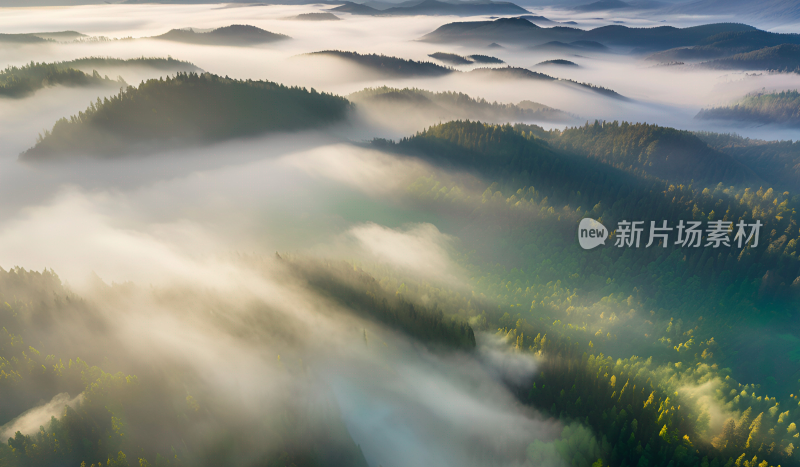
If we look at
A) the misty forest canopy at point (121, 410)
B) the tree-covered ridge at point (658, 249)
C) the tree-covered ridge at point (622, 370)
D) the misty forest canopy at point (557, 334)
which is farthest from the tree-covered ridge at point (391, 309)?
the tree-covered ridge at point (658, 249)

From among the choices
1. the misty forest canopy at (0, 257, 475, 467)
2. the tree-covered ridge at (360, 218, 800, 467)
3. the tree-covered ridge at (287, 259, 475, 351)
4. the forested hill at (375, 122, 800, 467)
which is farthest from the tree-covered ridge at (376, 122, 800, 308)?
the misty forest canopy at (0, 257, 475, 467)

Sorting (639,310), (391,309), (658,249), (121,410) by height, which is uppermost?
(121,410)

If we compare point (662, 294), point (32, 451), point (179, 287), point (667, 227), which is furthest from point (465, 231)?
point (32, 451)

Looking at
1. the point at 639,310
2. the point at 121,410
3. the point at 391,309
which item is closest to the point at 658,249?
the point at 639,310

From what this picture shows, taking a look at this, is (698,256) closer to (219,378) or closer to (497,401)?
(497,401)

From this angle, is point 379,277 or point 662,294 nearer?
point 379,277

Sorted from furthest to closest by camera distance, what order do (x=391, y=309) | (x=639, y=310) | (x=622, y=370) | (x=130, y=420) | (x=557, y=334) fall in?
(x=639, y=310) < (x=557, y=334) < (x=622, y=370) < (x=391, y=309) < (x=130, y=420)

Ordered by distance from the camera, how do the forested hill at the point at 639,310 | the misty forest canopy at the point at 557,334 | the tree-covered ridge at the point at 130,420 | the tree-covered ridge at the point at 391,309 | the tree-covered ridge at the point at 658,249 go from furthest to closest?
the tree-covered ridge at the point at 658,249 < the tree-covered ridge at the point at 391,309 < the forested hill at the point at 639,310 < the misty forest canopy at the point at 557,334 < the tree-covered ridge at the point at 130,420

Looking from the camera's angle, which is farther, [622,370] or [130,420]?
[622,370]

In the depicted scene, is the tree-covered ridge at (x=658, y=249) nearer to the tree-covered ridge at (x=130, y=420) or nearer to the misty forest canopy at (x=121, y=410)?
the misty forest canopy at (x=121, y=410)

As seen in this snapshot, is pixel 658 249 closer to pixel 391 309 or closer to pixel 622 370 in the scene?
pixel 622 370

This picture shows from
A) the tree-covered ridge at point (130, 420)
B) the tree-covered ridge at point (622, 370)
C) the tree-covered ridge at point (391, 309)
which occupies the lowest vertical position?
the tree-covered ridge at point (622, 370)
